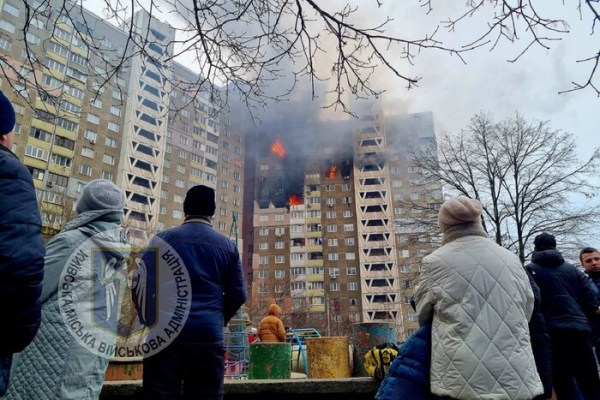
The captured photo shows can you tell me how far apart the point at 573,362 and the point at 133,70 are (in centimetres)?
5927

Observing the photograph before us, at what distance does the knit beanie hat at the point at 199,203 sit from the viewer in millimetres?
3088

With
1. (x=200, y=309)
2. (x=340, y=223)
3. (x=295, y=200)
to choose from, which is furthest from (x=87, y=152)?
(x=200, y=309)

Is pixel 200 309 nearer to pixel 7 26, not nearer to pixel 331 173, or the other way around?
pixel 7 26

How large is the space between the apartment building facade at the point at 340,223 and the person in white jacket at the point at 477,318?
5205 cm

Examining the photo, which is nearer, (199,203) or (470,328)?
(470,328)

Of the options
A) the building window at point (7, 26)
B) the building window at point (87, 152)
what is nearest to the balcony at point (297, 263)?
the building window at point (87, 152)

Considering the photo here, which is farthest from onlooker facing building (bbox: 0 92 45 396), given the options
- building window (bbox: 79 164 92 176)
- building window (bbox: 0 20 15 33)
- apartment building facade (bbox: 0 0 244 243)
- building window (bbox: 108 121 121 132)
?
building window (bbox: 108 121 121 132)

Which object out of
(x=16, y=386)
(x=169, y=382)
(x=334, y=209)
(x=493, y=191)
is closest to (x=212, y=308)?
(x=169, y=382)

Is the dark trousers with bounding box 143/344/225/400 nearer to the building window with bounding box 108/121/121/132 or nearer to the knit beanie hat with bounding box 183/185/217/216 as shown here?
the knit beanie hat with bounding box 183/185/217/216

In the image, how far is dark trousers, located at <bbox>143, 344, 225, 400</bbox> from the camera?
2467mm

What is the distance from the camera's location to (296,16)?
3.84 m

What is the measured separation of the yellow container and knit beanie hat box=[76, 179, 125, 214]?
8.61 ft

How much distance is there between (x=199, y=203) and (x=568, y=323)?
350cm

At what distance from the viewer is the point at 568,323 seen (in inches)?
141
